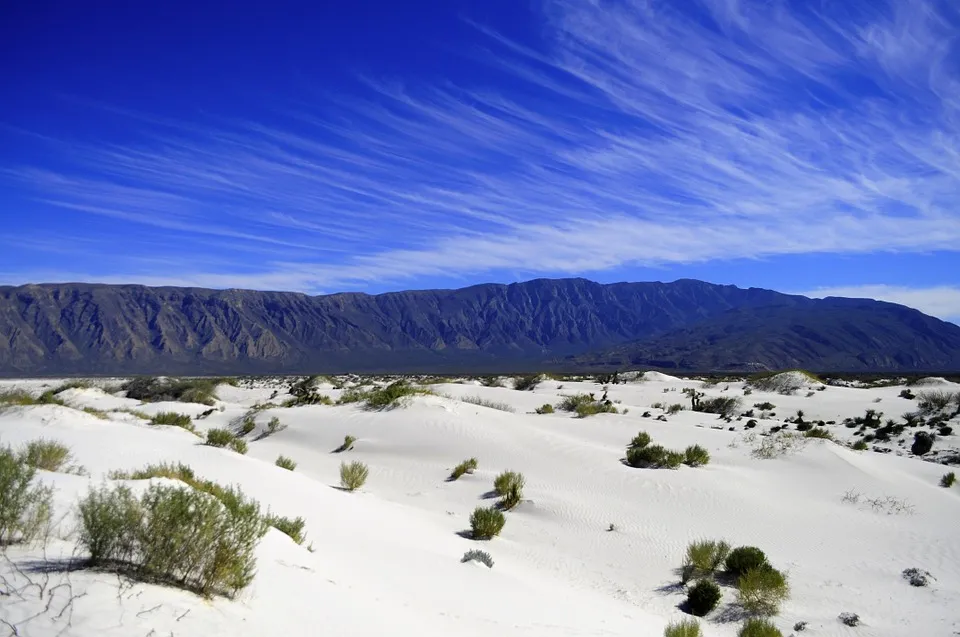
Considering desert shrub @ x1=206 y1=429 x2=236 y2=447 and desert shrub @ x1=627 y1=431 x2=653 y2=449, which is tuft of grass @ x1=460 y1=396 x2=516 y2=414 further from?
desert shrub @ x1=206 y1=429 x2=236 y2=447

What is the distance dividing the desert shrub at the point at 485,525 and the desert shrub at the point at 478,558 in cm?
168

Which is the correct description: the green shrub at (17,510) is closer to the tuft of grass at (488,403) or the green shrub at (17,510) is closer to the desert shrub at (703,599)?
the desert shrub at (703,599)

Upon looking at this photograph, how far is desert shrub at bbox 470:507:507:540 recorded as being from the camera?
32.7 feet

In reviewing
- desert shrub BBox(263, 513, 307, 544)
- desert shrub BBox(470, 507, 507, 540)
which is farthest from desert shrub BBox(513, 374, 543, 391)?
desert shrub BBox(263, 513, 307, 544)

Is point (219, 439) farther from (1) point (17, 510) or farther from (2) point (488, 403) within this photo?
(2) point (488, 403)

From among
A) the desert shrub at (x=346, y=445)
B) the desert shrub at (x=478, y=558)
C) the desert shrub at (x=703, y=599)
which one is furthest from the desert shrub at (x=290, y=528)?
the desert shrub at (x=346, y=445)

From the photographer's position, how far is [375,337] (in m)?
173

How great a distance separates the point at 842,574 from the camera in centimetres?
858

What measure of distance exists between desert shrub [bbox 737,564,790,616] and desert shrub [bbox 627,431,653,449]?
27.3 ft

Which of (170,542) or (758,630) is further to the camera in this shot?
(758,630)

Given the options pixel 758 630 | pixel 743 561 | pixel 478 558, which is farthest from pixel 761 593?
pixel 478 558

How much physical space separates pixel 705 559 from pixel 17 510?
809 centimetres

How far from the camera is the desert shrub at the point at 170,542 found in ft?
13.5

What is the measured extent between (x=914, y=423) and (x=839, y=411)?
535 cm
